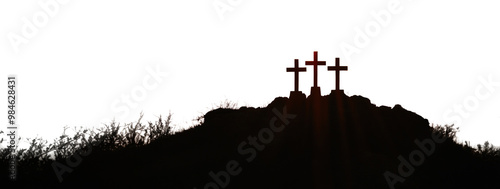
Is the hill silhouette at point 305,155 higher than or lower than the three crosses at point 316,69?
lower

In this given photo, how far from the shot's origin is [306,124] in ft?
56.8

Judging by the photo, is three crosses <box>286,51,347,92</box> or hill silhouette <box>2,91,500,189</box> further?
three crosses <box>286,51,347,92</box>

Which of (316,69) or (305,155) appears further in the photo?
(316,69)

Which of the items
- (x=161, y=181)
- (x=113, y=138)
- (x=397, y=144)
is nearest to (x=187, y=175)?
(x=161, y=181)

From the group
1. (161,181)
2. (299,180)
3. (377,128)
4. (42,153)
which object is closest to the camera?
(299,180)

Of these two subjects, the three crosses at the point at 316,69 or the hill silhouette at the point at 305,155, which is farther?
the three crosses at the point at 316,69

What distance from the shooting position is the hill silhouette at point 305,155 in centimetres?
1600

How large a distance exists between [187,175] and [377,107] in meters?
5.87

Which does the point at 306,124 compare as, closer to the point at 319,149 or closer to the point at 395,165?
the point at 319,149

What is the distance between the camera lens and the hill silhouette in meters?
16.0

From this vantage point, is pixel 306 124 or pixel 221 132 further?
pixel 221 132

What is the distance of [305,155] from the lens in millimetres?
16734

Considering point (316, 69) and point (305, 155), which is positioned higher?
point (316, 69)

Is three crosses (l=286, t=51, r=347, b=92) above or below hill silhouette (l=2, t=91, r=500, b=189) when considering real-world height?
above
